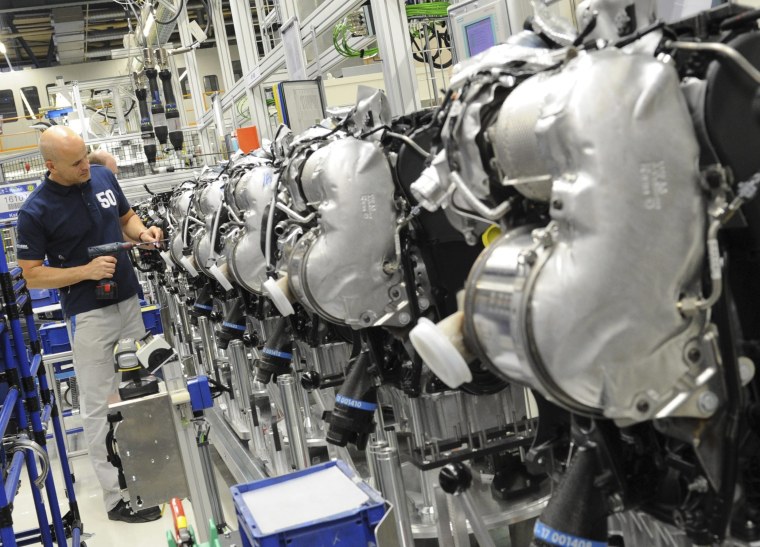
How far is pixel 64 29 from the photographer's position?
19.8 meters

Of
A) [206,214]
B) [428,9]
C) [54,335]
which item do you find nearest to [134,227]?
[206,214]

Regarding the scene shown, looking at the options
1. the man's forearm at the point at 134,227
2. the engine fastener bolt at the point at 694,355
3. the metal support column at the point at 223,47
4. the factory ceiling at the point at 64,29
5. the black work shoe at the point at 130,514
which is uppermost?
the factory ceiling at the point at 64,29

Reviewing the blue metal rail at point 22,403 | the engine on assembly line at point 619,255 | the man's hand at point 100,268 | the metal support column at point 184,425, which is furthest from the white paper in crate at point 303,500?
the man's hand at point 100,268

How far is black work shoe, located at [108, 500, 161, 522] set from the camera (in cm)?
552

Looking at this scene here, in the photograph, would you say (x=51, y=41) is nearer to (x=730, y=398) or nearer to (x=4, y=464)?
(x=4, y=464)

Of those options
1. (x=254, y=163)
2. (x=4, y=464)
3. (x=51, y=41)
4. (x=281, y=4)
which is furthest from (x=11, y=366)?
(x=51, y=41)

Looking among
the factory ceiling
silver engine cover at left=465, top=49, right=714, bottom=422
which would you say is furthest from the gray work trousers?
the factory ceiling

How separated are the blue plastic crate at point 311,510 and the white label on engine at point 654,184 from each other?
129 centimetres

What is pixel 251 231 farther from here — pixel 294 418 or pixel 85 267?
pixel 85 267

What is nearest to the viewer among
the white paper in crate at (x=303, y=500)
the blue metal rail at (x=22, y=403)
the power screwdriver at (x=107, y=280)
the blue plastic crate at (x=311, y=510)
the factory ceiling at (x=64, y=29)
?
the blue plastic crate at (x=311, y=510)

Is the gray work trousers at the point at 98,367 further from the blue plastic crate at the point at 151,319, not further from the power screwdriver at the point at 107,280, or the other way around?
the blue plastic crate at the point at 151,319

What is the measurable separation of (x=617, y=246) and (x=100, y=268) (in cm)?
446

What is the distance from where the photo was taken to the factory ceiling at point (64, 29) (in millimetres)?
17453

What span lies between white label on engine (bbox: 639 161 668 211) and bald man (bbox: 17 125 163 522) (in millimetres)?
4450
